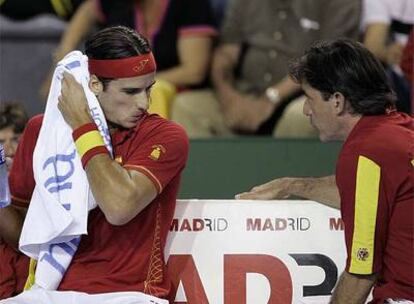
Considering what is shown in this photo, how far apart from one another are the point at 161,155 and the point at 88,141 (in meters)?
0.26

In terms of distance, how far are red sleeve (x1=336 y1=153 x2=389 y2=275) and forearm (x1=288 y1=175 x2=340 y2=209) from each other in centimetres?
44

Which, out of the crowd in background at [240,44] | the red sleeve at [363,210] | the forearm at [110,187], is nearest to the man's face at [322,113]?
the red sleeve at [363,210]

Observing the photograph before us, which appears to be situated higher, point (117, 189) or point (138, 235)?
point (117, 189)

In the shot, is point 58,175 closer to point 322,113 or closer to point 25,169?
point 25,169

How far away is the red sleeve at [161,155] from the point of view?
3.64 metres

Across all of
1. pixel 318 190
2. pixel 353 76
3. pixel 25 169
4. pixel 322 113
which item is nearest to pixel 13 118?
pixel 25 169

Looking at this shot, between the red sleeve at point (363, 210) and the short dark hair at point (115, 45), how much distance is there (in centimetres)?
82

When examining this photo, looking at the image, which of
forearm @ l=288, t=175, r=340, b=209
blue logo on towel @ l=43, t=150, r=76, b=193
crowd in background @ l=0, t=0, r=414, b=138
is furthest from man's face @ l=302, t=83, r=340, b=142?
crowd in background @ l=0, t=0, r=414, b=138

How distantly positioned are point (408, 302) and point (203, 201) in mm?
A: 864

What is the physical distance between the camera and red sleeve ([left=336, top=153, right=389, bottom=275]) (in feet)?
11.6

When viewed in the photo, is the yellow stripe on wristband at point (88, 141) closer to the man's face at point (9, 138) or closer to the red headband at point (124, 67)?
the red headband at point (124, 67)

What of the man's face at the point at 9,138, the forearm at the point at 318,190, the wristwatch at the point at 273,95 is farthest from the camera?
the wristwatch at the point at 273,95

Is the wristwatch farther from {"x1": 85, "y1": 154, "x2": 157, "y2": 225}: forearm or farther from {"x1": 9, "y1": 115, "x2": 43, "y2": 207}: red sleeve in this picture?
{"x1": 85, "y1": 154, "x2": 157, "y2": 225}: forearm

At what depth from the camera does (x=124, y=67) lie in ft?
12.2
